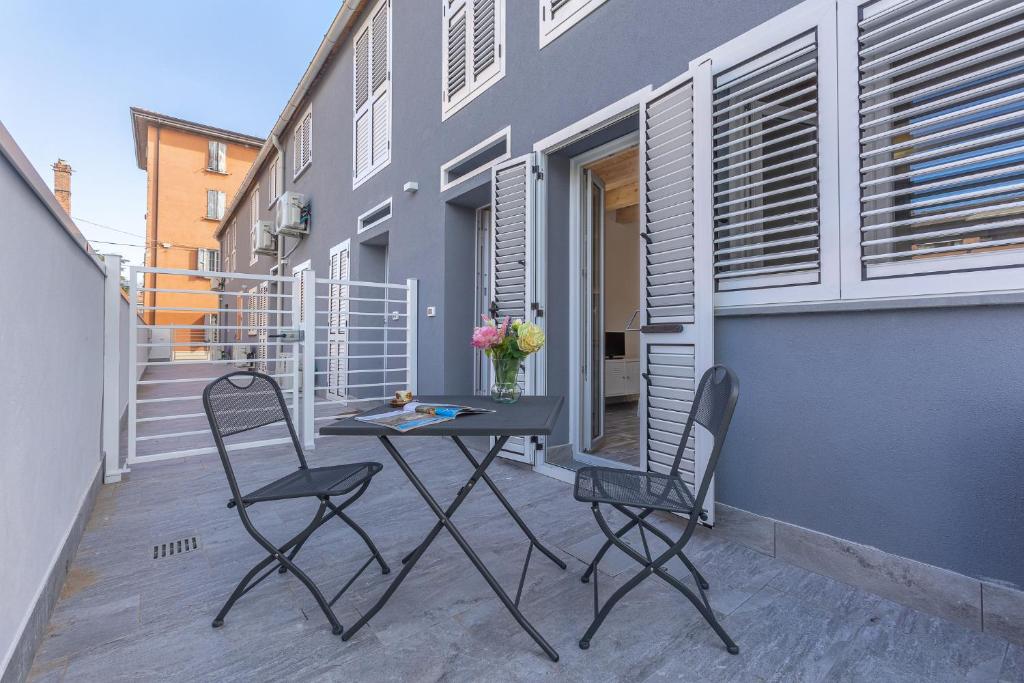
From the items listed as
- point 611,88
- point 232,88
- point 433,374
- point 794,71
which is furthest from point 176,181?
point 794,71

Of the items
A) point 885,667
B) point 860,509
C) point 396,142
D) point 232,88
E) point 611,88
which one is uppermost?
Answer: point 232,88

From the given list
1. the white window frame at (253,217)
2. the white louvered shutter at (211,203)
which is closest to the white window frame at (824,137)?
the white window frame at (253,217)

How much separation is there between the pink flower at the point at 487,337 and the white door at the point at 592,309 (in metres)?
1.73

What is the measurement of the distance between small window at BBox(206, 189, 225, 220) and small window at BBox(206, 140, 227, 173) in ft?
2.70

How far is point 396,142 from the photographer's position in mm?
5535

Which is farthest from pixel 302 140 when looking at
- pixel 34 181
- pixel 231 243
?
pixel 231 243

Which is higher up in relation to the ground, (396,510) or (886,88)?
(886,88)

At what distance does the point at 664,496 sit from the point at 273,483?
4.82ft

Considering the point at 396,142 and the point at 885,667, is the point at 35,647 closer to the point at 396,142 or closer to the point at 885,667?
the point at 885,667

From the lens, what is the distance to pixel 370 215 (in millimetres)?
6137

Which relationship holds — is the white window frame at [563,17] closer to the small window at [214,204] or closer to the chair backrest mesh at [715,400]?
the chair backrest mesh at [715,400]

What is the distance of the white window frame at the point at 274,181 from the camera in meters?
10.2

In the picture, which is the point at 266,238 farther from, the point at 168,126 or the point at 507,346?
the point at 168,126

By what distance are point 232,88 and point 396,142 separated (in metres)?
19.2
